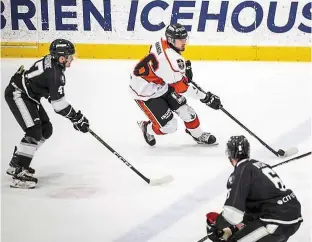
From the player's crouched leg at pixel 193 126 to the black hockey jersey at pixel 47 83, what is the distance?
1103 millimetres

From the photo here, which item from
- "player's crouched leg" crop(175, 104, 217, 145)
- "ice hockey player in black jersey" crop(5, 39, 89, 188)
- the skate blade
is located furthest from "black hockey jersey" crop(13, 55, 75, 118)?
"player's crouched leg" crop(175, 104, 217, 145)

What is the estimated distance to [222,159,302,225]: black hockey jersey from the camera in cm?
288

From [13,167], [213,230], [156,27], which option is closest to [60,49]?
[13,167]

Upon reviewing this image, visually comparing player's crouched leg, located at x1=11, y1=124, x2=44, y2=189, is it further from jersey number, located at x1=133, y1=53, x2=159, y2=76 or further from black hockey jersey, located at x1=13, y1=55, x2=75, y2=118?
jersey number, located at x1=133, y1=53, x2=159, y2=76

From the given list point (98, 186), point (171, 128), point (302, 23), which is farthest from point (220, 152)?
point (302, 23)

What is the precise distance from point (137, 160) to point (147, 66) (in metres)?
0.69

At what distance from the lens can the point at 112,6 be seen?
7.25 metres

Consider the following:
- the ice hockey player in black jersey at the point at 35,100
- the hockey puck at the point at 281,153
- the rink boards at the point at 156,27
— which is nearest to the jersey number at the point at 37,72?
the ice hockey player in black jersey at the point at 35,100

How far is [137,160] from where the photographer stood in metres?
4.81

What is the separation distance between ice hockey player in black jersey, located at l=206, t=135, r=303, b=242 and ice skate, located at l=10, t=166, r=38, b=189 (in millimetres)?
1646

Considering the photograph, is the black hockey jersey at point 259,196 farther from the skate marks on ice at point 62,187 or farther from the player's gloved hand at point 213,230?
the skate marks on ice at point 62,187

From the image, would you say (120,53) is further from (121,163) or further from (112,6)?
(121,163)

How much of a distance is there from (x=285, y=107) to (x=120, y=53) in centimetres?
222

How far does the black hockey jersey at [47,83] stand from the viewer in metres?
4.16
